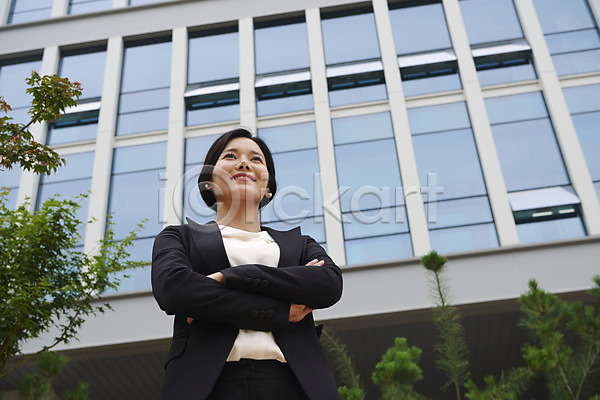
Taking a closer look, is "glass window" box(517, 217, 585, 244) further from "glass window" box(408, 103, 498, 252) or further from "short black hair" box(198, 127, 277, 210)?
"short black hair" box(198, 127, 277, 210)

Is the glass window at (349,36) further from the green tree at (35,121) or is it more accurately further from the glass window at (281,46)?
the green tree at (35,121)

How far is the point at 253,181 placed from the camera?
204 centimetres

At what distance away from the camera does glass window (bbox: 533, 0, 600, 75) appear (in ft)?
37.1

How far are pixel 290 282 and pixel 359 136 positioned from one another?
967cm

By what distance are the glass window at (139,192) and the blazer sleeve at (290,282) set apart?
876 cm

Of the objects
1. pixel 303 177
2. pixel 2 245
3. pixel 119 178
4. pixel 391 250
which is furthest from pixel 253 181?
pixel 119 178

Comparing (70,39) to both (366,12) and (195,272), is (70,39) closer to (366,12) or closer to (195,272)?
(366,12)

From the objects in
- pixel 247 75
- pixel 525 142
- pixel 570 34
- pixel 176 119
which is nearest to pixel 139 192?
pixel 176 119

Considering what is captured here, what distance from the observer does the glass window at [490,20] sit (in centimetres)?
1196

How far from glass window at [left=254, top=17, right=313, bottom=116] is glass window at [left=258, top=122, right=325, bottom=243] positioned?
0.64 metres

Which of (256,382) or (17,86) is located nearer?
(256,382)

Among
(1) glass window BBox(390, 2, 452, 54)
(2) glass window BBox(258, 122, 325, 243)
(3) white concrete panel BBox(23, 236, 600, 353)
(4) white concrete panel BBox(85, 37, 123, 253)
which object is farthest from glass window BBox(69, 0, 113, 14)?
(3) white concrete panel BBox(23, 236, 600, 353)

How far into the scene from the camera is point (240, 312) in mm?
1617

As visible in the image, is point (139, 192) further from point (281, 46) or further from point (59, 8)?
point (59, 8)
